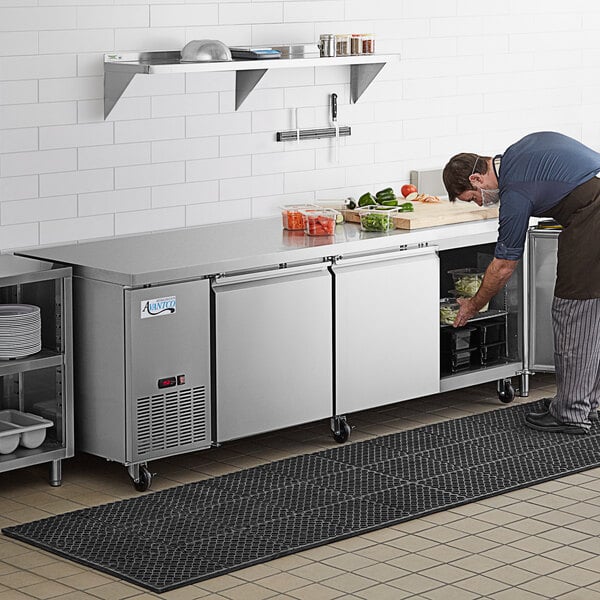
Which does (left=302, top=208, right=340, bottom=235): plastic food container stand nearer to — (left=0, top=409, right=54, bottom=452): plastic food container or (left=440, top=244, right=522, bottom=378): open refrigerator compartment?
(left=440, top=244, right=522, bottom=378): open refrigerator compartment

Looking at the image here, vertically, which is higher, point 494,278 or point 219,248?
point 219,248

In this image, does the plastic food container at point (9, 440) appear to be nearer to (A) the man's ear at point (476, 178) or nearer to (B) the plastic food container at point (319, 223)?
(B) the plastic food container at point (319, 223)

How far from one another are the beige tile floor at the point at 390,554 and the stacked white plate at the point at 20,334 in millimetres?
564

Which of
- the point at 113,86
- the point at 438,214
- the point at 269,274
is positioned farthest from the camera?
the point at 438,214

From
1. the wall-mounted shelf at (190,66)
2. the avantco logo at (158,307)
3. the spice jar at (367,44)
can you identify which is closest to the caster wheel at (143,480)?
the avantco logo at (158,307)

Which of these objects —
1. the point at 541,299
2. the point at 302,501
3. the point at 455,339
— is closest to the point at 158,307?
the point at 302,501

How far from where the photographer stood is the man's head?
19.2 feet

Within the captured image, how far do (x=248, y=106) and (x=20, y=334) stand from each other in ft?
6.08

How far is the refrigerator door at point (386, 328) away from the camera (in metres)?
5.80

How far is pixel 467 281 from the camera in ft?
21.6

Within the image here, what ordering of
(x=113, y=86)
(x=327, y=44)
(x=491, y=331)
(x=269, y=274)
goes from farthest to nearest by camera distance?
(x=491, y=331), (x=327, y=44), (x=113, y=86), (x=269, y=274)

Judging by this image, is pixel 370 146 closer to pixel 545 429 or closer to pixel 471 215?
pixel 471 215

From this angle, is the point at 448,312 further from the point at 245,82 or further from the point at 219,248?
the point at 245,82

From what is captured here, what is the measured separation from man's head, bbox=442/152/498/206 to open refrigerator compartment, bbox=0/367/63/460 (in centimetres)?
192
